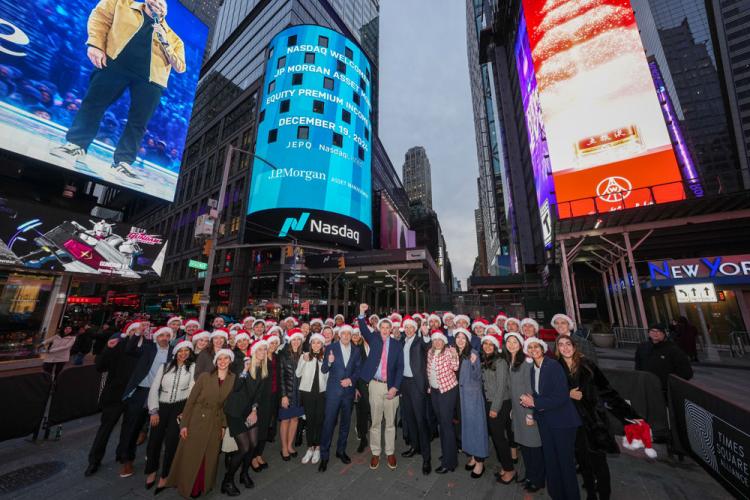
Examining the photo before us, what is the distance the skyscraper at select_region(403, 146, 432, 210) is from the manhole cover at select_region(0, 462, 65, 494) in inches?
5305

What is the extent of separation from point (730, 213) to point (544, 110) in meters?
14.4

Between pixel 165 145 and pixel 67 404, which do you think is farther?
pixel 165 145

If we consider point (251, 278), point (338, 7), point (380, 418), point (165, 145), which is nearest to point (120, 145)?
point (165, 145)

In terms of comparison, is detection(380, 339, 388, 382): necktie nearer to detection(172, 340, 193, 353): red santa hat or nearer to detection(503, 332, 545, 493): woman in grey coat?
detection(503, 332, 545, 493): woman in grey coat

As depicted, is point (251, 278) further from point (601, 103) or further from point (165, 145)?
point (601, 103)

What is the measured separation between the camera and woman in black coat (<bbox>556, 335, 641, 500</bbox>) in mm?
3621

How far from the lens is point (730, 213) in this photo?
12719mm

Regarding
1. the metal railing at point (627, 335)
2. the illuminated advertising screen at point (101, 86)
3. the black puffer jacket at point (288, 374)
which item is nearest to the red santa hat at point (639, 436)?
the black puffer jacket at point (288, 374)

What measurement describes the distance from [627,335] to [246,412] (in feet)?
62.8

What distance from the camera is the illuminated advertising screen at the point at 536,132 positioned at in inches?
909

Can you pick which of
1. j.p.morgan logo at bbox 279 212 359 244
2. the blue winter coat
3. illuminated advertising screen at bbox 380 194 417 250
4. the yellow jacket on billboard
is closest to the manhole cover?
the blue winter coat

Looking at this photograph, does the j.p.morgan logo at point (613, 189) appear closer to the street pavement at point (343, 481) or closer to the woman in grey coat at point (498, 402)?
the street pavement at point (343, 481)

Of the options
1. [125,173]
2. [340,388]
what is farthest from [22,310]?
[340,388]

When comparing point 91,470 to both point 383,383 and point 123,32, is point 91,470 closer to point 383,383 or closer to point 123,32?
point 383,383
